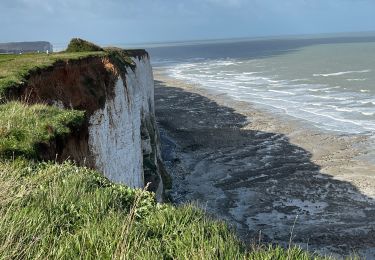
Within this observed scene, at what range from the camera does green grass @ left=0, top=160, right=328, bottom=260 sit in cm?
541

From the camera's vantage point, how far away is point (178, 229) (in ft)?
20.9

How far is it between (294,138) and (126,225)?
1567 inches

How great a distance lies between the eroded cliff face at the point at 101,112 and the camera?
53.2ft

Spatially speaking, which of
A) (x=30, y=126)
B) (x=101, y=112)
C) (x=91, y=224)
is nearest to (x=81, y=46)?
(x=101, y=112)

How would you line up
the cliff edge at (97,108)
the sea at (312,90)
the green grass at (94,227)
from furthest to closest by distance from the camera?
1. the sea at (312,90)
2. the cliff edge at (97,108)
3. the green grass at (94,227)

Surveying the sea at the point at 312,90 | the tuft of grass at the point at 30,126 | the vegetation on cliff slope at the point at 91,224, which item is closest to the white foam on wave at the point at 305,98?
the sea at the point at 312,90

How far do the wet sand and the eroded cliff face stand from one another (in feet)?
13.7

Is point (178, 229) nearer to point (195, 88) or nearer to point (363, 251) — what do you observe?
point (363, 251)

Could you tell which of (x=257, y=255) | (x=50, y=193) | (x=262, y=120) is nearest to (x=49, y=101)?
(x=50, y=193)

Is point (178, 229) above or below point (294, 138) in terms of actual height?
above

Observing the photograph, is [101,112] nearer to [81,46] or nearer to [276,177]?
[81,46]

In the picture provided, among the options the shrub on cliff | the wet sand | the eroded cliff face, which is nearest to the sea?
the wet sand

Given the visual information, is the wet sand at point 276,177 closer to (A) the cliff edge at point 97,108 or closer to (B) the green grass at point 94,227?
(A) the cliff edge at point 97,108

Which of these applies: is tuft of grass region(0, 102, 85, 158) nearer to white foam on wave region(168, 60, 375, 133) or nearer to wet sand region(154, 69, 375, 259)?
wet sand region(154, 69, 375, 259)
